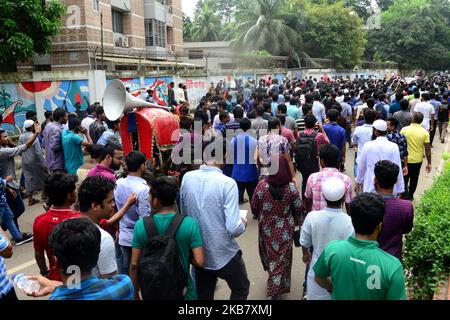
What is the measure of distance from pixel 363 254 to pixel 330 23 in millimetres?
39358

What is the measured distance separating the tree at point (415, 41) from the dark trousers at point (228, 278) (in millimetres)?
52582

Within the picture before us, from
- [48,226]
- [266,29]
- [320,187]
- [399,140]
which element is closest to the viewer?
[48,226]

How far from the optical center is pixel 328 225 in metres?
3.33

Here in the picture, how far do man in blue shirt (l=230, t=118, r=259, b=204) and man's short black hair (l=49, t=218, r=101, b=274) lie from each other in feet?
14.3

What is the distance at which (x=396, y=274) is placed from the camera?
2457mm

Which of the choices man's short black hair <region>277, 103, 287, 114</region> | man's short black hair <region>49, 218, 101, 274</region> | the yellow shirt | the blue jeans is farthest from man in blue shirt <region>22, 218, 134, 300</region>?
man's short black hair <region>277, 103, 287, 114</region>

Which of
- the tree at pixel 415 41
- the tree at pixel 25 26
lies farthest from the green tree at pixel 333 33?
the tree at pixel 25 26

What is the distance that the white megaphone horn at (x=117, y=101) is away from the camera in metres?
5.65

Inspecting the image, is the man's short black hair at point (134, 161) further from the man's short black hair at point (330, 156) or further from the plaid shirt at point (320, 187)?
the man's short black hair at point (330, 156)

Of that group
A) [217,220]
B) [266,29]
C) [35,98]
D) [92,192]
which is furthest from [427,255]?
[266,29]

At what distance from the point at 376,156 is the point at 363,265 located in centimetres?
286

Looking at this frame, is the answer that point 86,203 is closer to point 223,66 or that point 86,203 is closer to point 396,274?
point 396,274

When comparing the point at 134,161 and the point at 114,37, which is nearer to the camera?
the point at 134,161

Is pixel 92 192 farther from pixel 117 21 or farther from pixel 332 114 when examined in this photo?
pixel 117 21
